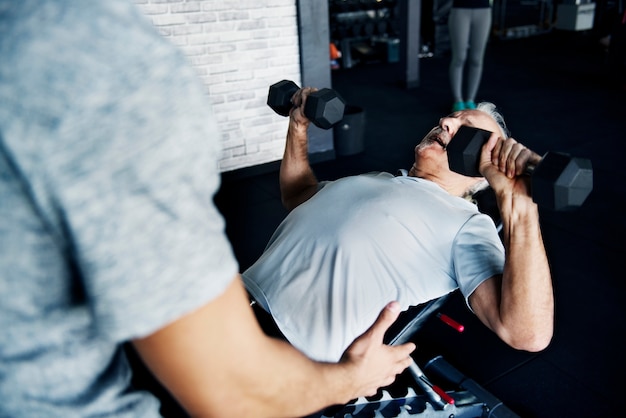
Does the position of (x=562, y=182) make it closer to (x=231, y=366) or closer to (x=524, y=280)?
(x=524, y=280)

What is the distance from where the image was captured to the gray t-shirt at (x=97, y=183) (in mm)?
331

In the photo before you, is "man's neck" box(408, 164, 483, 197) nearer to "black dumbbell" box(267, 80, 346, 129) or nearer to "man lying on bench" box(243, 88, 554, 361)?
"man lying on bench" box(243, 88, 554, 361)

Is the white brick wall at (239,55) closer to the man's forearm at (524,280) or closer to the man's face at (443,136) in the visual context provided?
the man's face at (443,136)

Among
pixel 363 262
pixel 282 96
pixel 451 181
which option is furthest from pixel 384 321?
pixel 282 96

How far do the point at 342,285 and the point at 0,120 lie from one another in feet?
2.85

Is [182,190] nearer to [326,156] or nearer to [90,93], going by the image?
[90,93]

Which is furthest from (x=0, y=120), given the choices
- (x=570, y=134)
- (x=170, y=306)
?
(x=570, y=134)

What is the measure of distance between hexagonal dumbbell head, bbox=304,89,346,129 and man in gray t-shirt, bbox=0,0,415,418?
1069mm

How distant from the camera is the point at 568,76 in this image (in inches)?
219

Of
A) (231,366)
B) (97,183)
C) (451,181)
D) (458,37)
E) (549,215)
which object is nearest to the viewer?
(97,183)

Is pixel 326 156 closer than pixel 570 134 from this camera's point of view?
Yes

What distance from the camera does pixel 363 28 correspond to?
Result: 6590mm

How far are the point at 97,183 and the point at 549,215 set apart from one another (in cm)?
254

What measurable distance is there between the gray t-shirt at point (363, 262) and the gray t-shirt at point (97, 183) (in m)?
0.73
